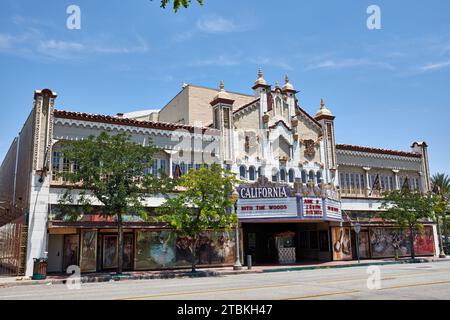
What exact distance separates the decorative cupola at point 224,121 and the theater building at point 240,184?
7 cm

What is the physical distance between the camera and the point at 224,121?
31828 millimetres

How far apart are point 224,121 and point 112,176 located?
10.6m

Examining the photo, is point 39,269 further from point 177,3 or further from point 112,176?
point 177,3

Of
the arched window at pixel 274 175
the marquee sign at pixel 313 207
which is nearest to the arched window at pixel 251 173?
the arched window at pixel 274 175

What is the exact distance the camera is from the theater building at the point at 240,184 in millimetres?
25609

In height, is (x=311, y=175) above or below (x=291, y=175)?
above

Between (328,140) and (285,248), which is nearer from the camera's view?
(285,248)

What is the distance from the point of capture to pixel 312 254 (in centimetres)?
3578

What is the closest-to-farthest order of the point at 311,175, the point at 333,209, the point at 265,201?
the point at 265,201 < the point at 333,209 < the point at 311,175

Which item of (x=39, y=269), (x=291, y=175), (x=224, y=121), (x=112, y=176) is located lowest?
(x=39, y=269)

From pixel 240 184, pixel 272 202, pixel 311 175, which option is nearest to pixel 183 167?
pixel 240 184

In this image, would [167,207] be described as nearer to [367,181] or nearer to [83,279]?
[83,279]

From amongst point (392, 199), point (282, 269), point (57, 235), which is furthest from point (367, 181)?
point (57, 235)

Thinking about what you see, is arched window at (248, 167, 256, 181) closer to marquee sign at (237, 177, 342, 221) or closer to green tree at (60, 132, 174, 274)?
marquee sign at (237, 177, 342, 221)
